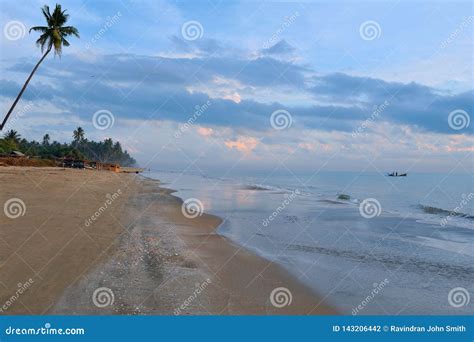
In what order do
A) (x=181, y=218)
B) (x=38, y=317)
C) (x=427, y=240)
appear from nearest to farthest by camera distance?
(x=38, y=317), (x=427, y=240), (x=181, y=218)

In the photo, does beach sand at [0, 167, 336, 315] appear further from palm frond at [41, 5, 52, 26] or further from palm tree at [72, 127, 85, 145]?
palm tree at [72, 127, 85, 145]

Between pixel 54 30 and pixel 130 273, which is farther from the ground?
pixel 54 30

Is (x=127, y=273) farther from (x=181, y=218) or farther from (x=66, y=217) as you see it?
(x=181, y=218)

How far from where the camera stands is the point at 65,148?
89000 millimetres

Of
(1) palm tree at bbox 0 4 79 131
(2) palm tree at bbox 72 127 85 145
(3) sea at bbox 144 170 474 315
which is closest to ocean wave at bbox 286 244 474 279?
(3) sea at bbox 144 170 474 315

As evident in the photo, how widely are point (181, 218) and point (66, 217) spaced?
491 cm

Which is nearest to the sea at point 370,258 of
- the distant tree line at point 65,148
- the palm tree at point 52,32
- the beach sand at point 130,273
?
the beach sand at point 130,273

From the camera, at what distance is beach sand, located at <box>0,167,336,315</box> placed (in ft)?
21.4

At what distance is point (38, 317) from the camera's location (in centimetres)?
583

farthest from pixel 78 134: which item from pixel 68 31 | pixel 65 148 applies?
pixel 68 31

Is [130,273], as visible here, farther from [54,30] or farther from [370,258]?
[54,30]

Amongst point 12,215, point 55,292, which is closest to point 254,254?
point 55,292

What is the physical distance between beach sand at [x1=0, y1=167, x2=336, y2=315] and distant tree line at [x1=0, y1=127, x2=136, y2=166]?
50.7 m

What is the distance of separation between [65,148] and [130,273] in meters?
89.1
